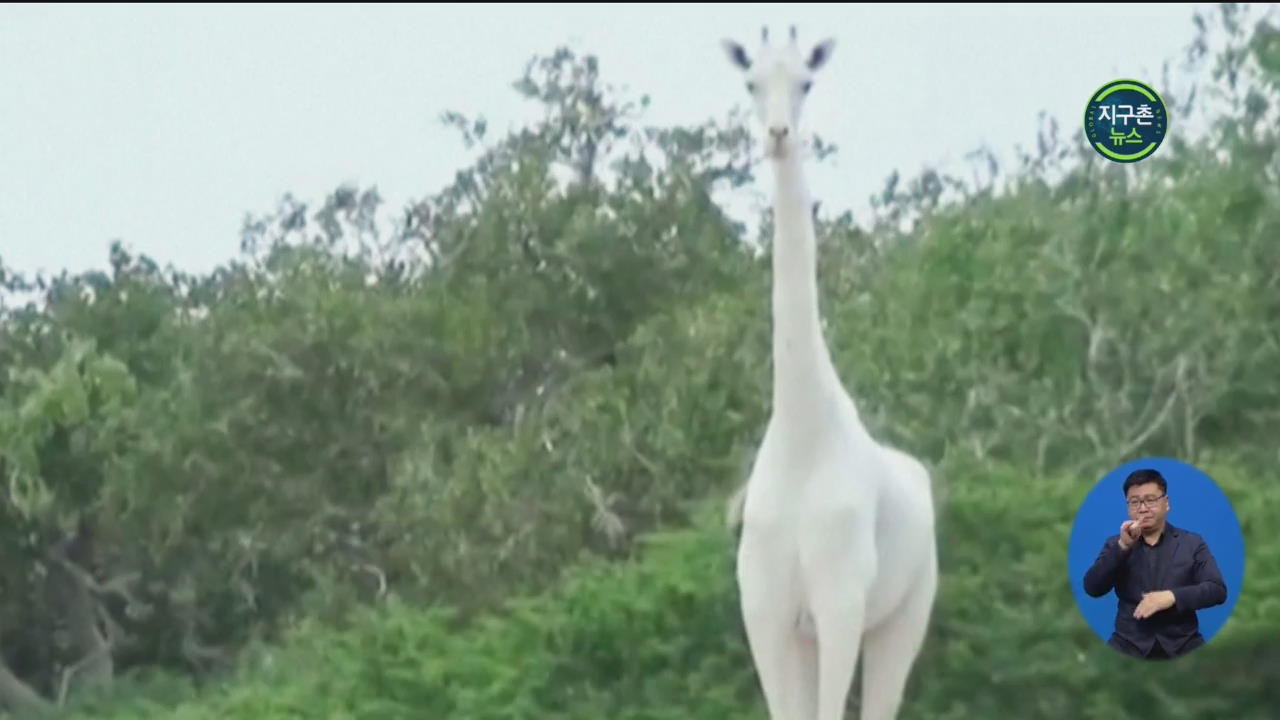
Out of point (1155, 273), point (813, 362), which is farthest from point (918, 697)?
point (1155, 273)

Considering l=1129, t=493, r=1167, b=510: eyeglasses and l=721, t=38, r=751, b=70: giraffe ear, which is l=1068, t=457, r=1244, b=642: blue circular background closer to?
l=1129, t=493, r=1167, b=510: eyeglasses

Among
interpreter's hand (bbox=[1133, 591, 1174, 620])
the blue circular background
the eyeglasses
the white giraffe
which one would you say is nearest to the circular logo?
the blue circular background

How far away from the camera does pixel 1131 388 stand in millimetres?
6043

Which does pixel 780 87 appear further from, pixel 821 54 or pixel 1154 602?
pixel 1154 602

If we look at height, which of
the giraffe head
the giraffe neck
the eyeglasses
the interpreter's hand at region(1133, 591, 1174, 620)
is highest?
the giraffe head

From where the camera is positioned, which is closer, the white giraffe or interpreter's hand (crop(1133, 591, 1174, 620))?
the white giraffe

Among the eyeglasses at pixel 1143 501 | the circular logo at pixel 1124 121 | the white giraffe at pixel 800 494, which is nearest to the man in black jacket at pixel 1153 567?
the eyeglasses at pixel 1143 501

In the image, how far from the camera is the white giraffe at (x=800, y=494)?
225 cm

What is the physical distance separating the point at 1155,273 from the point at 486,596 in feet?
8.93

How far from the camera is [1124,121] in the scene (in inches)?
127

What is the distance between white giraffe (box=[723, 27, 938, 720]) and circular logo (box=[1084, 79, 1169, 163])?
105 cm

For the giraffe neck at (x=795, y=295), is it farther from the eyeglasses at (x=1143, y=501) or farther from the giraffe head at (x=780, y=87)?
the eyeglasses at (x=1143, y=501)

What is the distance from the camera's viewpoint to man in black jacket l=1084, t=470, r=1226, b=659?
275 cm

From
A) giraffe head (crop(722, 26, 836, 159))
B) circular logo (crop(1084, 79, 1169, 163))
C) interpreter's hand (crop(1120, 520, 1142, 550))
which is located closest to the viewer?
giraffe head (crop(722, 26, 836, 159))
